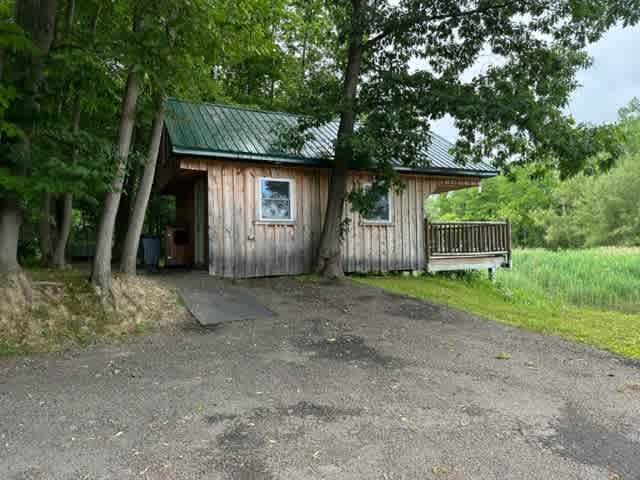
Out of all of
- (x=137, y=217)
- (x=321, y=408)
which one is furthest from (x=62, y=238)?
(x=321, y=408)

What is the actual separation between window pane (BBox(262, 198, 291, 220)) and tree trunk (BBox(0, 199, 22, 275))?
5.14 meters

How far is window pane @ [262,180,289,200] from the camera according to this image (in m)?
10.2

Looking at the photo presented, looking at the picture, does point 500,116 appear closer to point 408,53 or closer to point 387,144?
point 387,144

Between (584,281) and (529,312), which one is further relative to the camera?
(584,281)

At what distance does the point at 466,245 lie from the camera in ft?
41.3

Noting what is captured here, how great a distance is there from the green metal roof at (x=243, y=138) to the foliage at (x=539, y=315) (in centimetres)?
298

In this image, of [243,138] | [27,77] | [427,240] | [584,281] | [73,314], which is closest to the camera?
[73,314]

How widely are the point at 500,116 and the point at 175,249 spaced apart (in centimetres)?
914

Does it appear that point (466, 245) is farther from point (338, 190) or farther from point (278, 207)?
point (278, 207)

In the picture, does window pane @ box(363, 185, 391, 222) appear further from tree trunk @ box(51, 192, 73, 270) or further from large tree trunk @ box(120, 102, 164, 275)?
tree trunk @ box(51, 192, 73, 270)


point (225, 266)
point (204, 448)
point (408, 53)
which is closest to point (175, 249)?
point (225, 266)

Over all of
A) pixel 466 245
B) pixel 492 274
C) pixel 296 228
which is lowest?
pixel 492 274

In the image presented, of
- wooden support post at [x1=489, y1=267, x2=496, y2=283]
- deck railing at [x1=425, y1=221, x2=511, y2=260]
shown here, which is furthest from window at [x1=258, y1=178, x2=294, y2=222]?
wooden support post at [x1=489, y1=267, x2=496, y2=283]

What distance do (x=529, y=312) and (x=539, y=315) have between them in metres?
0.38
